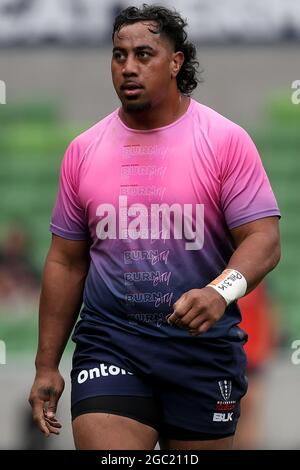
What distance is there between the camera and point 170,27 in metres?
5.88

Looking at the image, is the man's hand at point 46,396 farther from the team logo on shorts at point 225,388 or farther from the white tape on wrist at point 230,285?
the white tape on wrist at point 230,285

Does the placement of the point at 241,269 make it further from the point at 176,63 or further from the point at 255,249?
the point at 176,63

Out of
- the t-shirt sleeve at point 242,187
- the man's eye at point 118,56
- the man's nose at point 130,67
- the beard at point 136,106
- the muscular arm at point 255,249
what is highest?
the man's eye at point 118,56

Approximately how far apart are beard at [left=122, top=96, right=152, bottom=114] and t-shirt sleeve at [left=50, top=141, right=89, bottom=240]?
0.31 m

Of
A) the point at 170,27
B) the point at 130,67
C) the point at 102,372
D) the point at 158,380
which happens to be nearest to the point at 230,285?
the point at 158,380

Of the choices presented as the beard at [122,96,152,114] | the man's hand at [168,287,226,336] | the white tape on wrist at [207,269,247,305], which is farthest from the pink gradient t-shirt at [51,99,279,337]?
the man's hand at [168,287,226,336]

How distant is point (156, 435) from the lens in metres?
5.84

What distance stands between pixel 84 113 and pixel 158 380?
6560 millimetres

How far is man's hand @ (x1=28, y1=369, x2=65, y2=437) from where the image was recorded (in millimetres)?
6035

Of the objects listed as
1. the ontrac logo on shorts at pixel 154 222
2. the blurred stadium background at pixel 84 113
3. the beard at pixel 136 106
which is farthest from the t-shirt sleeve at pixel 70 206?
the blurred stadium background at pixel 84 113

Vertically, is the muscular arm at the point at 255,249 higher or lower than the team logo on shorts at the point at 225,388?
higher

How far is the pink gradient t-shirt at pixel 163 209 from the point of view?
5.79m

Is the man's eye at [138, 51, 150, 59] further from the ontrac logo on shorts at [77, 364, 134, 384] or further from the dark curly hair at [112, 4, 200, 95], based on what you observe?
the ontrac logo on shorts at [77, 364, 134, 384]
